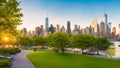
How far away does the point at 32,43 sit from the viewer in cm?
14275

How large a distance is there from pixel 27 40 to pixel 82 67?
103 meters

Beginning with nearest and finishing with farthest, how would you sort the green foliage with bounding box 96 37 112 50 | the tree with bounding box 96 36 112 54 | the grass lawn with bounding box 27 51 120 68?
the grass lawn with bounding box 27 51 120 68 → the tree with bounding box 96 36 112 54 → the green foliage with bounding box 96 37 112 50

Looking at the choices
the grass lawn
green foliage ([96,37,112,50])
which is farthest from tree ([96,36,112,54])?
the grass lawn

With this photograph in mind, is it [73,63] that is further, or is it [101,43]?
[101,43]

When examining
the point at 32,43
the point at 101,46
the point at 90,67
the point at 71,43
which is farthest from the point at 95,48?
the point at 90,67

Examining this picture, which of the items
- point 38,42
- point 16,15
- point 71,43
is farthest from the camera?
point 38,42

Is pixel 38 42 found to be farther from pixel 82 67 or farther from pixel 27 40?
pixel 82 67

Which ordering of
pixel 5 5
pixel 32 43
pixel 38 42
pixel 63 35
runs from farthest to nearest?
pixel 32 43, pixel 38 42, pixel 63 35, pixel 5 5

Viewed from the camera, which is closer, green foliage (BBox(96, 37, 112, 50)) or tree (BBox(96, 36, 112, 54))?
tree (BBox(96, 36, 112, 54))

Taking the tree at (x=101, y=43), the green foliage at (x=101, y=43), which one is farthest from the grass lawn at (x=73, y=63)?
the green foliage at (x=101, y=43)

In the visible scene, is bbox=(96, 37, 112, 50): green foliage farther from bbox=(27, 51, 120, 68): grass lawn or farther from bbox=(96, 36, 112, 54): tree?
bbox=(27, 51, 120, 68): grass lawn

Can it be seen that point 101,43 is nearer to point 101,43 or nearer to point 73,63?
point 101,43

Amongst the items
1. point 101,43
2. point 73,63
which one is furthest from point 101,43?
point 73,63

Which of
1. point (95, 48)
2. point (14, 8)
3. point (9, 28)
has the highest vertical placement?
point (14, 8)
